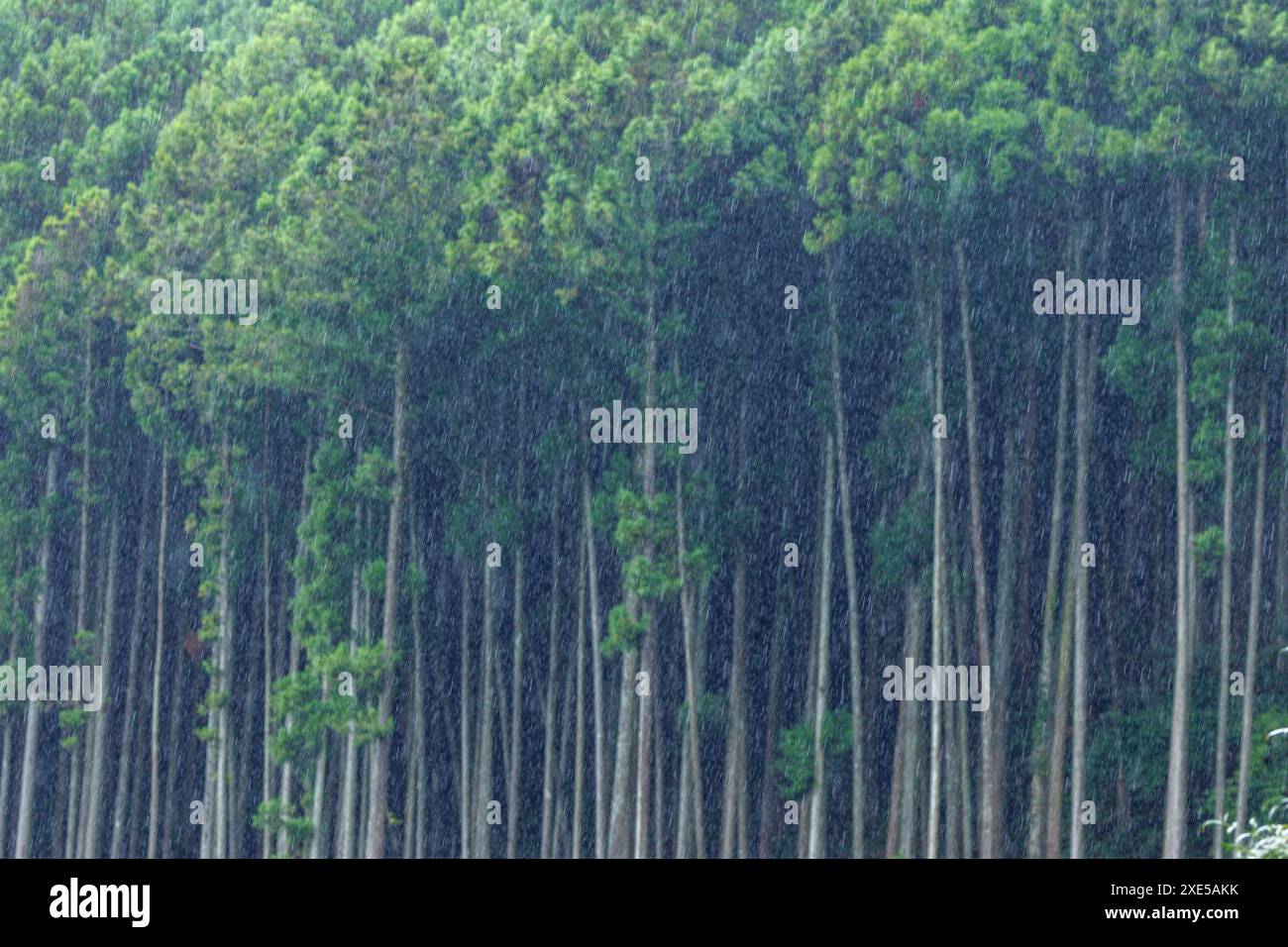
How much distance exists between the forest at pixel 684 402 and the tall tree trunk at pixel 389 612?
59 mm

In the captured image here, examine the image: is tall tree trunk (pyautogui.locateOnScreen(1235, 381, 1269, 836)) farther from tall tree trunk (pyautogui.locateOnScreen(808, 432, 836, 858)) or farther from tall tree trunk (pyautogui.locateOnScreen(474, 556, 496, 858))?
tall tree trunk (pyautogui.locateOnScreen(474, 556, 496, 858))

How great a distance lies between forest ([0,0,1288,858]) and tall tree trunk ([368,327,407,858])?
2.3 inches

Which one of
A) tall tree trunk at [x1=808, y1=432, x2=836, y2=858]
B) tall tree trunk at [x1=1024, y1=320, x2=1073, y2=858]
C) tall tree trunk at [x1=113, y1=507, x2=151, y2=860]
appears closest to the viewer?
tall tree trunk at [x1=1024, y1=320, x2=1073, y2=858]

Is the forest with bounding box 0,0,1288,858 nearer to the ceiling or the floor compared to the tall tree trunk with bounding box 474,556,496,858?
nearer to the ceiling


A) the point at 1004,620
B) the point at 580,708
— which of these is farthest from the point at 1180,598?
the point at 580,708

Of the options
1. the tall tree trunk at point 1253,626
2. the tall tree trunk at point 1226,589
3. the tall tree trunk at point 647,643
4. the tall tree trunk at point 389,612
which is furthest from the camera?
the tall tree trunk at point 389,612

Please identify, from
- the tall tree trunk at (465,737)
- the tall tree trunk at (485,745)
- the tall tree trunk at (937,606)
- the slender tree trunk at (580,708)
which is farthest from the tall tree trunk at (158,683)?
the tall tree trunk at (937,606)

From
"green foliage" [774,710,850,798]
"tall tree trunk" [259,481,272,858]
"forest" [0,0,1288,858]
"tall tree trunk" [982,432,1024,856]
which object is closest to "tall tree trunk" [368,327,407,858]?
"forest" [0,0,1288,858]

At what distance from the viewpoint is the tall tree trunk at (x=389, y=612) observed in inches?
804

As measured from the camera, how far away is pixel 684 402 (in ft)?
65.5

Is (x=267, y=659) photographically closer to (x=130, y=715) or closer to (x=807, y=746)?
(x=130, y=715)

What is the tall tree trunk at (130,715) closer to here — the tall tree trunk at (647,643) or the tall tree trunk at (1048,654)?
the tall tree trunk at (647,643)

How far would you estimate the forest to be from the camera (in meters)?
19.5
